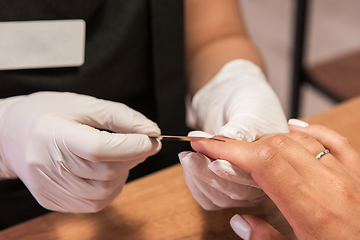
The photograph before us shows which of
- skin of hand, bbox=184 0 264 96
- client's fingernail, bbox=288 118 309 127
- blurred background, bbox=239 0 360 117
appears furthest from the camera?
blurred background, bbox=239 0 360 117

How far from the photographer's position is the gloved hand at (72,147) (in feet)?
1.44

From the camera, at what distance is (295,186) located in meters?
0.38

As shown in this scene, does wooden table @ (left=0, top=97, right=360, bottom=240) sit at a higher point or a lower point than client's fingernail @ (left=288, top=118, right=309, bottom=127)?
lower

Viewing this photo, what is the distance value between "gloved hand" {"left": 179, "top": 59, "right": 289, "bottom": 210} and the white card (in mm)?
303

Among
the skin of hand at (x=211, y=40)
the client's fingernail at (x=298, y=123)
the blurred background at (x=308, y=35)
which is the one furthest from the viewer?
the blurred background at (x=308, y=35)

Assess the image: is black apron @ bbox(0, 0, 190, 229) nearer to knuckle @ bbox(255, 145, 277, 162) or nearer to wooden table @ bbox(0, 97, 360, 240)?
wooden table @ bbox(0, 97, 360, 240)

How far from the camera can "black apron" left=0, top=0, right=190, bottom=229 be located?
23.3 inches

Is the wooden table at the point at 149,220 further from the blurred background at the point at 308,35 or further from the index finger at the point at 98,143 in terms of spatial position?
the blurred background at the point at 308,35

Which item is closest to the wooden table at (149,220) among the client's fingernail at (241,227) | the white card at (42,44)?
the client's fingernail at (241,227)

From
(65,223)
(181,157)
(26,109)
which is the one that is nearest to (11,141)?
(26,109)

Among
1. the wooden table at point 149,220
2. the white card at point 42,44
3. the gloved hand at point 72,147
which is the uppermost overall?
the white card at point 42,44

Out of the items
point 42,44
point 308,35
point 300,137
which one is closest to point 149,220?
point 300,137

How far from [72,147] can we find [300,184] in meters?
0.32

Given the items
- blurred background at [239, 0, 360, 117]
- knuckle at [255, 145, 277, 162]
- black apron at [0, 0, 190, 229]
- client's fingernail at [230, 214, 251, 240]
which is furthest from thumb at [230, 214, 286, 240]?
blurred background at [239, 0, 360, 117]
